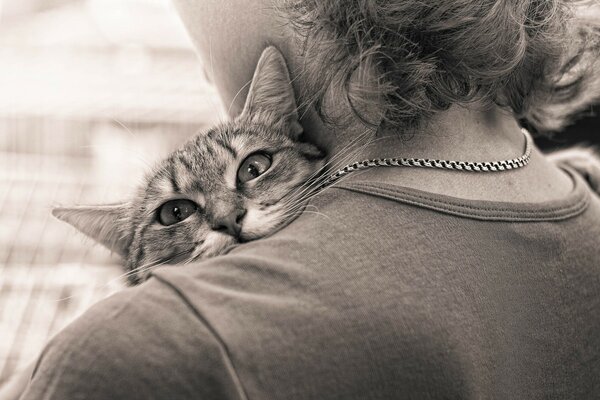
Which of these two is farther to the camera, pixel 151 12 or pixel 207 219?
pixel 151 12

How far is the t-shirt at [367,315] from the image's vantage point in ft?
1.86

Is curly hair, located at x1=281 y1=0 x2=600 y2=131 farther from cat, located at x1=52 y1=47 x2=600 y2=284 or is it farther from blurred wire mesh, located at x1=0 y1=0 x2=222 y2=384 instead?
blurred wire mesh, located at x1=0 y1=0 x2=222 y2=384

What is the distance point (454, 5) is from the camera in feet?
2.45

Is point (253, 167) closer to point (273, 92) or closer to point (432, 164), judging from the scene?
point (273, 92)

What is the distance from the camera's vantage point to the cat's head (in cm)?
92

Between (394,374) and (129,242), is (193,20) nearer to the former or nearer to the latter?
(129,242)

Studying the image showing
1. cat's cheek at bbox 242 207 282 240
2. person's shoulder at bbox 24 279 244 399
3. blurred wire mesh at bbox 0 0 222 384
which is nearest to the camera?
person's shoulder at bbox 24 279 244 399

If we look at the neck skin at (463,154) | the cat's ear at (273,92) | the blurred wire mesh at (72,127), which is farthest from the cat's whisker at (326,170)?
the blurred wire mesh at (72,127)

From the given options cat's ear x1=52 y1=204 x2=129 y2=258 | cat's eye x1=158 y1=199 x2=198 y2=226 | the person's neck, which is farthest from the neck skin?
cat's ear x1=52 y1=204 x2=129 y2=258

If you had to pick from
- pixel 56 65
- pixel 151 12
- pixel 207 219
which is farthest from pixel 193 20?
pixel 151 12

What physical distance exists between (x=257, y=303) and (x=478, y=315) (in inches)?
9.8

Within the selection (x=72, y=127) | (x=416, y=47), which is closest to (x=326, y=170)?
(x=416, y=47)

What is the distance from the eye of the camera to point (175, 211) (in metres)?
1.00

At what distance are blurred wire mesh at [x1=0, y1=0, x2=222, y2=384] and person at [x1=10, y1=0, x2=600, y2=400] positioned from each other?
49 centimetres
